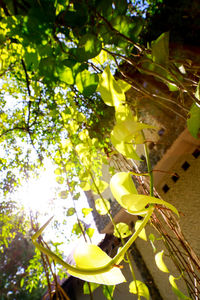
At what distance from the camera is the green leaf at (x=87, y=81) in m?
0.33

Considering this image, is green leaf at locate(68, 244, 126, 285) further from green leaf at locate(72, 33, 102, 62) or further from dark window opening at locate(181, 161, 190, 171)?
dark window opening at locate(181, 161, 190, 171)

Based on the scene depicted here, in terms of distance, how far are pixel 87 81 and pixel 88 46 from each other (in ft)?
0.17

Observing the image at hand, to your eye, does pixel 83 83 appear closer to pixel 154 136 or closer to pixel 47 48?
pixel 47 48

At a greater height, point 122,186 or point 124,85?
point 124,85

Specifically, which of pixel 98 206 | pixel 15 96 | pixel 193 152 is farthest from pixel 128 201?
pixel 15 96

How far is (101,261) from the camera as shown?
0.21 meters

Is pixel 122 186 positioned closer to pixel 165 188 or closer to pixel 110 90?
pixel 110 90

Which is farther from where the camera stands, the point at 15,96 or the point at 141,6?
the point at 141,6

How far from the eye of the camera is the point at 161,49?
0.33 m

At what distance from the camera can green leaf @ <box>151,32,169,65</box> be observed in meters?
0.32

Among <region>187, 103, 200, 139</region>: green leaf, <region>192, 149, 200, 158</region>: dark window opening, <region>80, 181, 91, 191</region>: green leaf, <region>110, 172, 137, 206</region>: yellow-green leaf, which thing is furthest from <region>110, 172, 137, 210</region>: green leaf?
<region>192, 149, 200, 158</region>: dark window opening

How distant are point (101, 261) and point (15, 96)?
6.89ft

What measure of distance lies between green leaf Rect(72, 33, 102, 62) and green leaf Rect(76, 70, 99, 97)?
3 cm

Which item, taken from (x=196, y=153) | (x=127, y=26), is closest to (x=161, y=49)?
(x=127, y=26)
